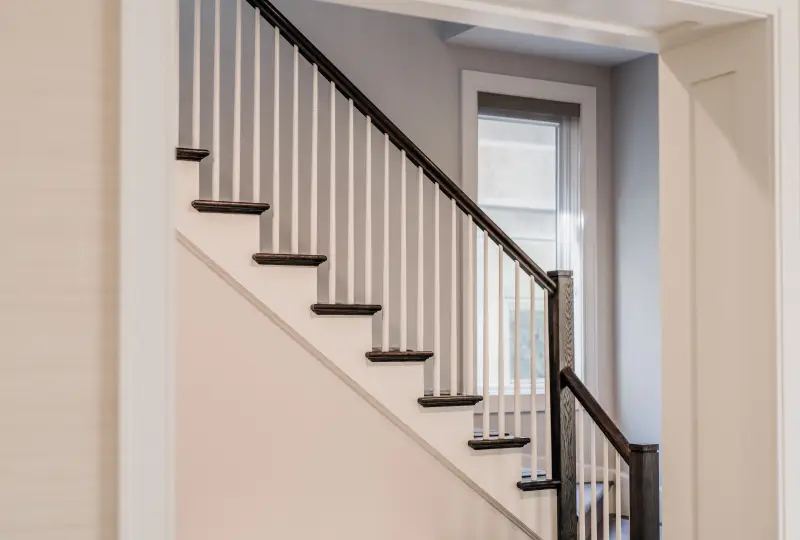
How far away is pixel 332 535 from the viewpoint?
3.45m

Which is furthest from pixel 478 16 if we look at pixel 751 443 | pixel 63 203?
pixel 751 443

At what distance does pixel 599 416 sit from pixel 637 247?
5.31 ft

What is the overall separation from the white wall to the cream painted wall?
82.0 inches

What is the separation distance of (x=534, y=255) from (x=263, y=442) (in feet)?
7.43

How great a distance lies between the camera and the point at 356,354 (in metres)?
3.53

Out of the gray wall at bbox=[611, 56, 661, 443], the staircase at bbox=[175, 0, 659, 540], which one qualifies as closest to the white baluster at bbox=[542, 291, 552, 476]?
the staircase at bbox=[175, 0, 659, 540]

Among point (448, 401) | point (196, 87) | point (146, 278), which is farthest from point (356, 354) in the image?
point (146, 278)

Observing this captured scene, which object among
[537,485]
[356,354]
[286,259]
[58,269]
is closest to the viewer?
[58,269]

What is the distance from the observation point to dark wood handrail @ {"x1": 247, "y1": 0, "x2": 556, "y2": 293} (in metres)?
3.60

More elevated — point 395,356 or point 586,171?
point 586,171

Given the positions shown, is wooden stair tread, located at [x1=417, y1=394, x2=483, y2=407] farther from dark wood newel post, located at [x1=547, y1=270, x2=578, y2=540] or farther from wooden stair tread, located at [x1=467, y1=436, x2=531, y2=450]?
dark wood newel post, located at [x1=547, y1=270, x2=578, y2=540]

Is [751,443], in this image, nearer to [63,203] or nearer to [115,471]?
[115,471]

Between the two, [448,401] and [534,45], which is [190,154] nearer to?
[448,401]

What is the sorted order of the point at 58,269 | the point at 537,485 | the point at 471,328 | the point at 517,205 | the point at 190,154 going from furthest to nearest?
the point at 517,205 → the point at 537,485 → the point at 471,328 → the point at 190,154 → the point at 58,269
